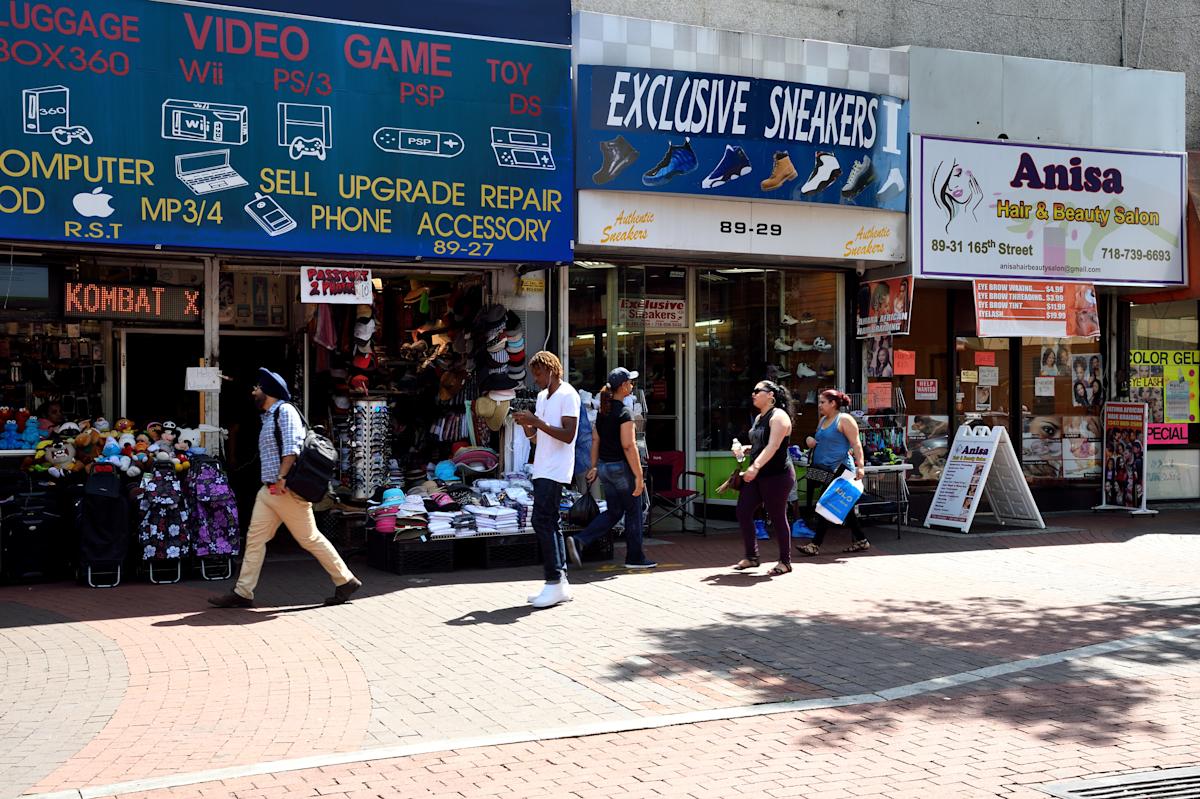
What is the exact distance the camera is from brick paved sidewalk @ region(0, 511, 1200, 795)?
6.25m

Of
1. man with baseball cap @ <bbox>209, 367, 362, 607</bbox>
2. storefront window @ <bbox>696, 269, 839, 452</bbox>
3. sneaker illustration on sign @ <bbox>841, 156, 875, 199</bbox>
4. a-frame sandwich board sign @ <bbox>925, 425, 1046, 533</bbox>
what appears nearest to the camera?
man with baseball cap @ <bbox>209, 367, 362, 607</bbox>

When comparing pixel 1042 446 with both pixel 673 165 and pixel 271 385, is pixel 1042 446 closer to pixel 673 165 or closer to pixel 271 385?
pixel 673 165

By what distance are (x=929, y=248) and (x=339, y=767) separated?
10789 mm

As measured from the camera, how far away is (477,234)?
469 inches

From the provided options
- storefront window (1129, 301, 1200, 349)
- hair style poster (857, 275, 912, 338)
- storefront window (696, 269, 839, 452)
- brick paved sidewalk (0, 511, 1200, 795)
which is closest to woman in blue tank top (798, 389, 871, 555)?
brick paved sidewalk (0, 511, 1200, 795)

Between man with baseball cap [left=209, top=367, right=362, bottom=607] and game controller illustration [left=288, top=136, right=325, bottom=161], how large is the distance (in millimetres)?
2738

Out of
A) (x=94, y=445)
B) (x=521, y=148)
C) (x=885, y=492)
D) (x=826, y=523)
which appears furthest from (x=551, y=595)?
(x=885, y=492)

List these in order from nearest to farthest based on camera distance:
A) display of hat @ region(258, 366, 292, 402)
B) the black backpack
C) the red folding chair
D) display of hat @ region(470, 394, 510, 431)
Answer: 1. the black backpack
2. display of hat @ region(258, 366, 292, 402)
3. display of hat @ region(470, 394, 510, 431)
4. the red folding chair

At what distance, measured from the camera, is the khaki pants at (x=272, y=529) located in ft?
30.0

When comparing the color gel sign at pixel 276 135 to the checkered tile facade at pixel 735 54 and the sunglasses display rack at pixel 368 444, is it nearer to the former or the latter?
the checkered tile facade at pixel 735 54

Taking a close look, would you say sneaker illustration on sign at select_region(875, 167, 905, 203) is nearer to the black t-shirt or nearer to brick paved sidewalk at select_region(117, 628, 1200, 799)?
the black t-shirt

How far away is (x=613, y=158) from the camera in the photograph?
12742 millimetres

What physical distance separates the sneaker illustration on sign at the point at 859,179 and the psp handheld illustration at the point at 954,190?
905 mm

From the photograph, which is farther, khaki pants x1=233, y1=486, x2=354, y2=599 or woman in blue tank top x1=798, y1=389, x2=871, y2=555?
woman in blue tank top x1=798, y1=389, x2=871, y2=555
